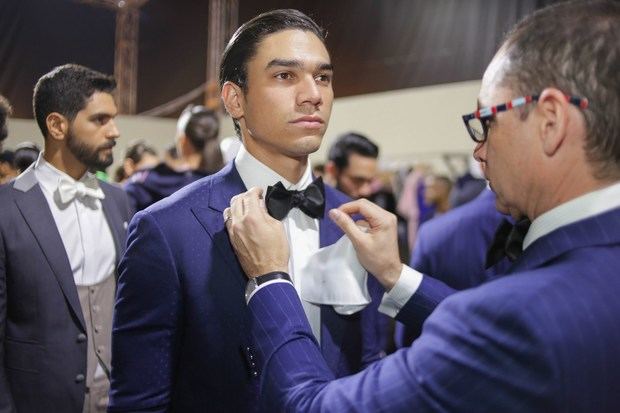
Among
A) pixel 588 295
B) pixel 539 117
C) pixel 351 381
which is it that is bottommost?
pixel 351 381

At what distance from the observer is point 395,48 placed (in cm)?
554

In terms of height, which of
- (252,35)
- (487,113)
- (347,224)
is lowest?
(347,224)

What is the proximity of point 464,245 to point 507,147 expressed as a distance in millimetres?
1210

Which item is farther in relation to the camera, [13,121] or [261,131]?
[13,121]

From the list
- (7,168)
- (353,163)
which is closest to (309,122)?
(7,168)

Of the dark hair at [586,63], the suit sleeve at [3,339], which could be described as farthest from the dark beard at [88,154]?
the dark hair at [586,63]

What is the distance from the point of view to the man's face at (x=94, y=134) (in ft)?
7.07

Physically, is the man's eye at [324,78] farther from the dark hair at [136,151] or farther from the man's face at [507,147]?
the dark hair at [136,151]

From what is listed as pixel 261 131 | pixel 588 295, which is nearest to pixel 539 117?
pixel 588 295

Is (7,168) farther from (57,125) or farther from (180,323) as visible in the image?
(180,323)

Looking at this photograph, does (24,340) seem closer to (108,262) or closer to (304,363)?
(108,262)

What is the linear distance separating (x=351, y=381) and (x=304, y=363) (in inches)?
3.6

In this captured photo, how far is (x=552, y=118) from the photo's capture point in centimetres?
92

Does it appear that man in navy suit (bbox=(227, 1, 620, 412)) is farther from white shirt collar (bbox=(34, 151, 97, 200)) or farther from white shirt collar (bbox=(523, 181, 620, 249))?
white shirt collar (bbox=(34, 151, 97, 200))
